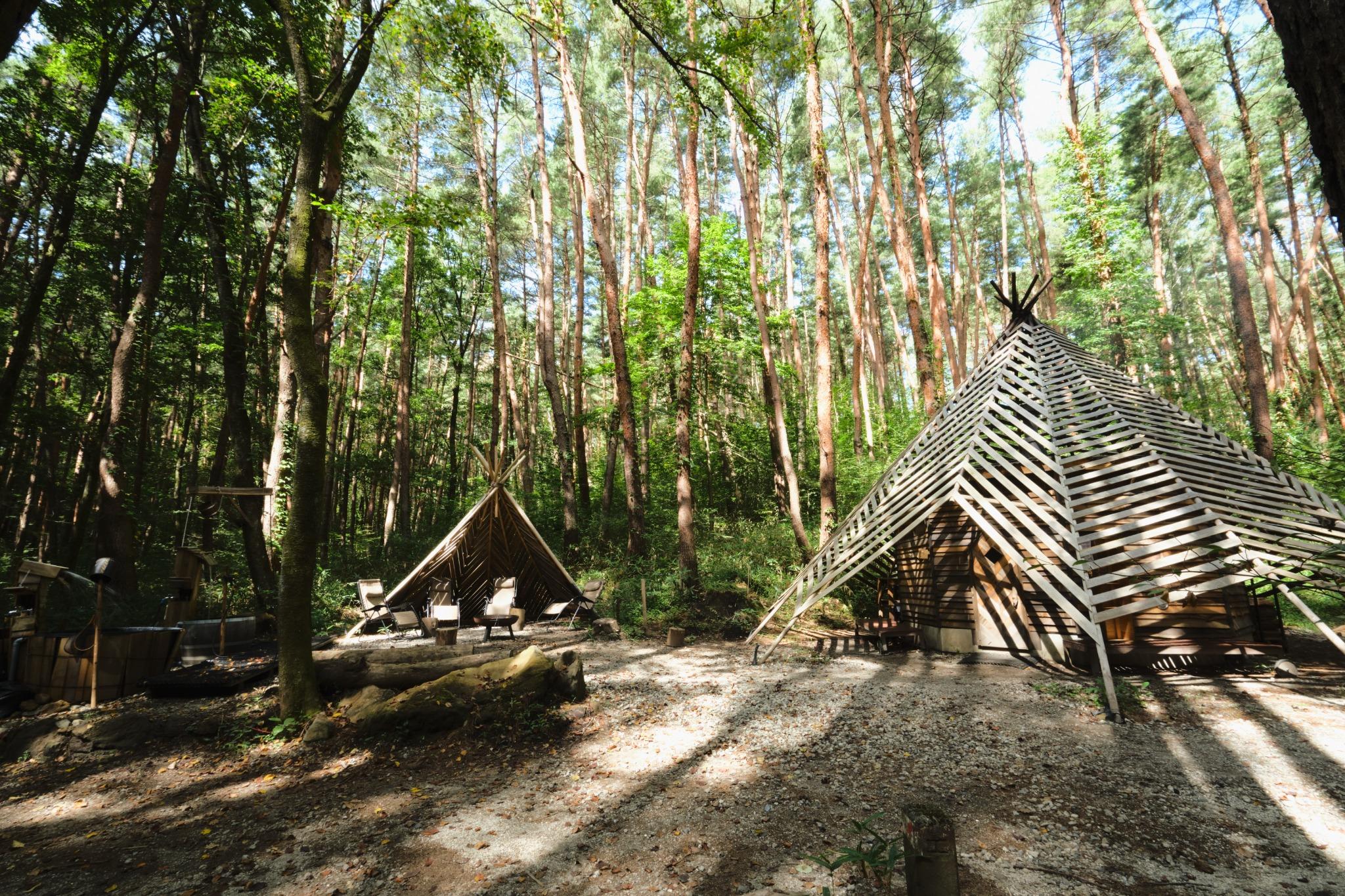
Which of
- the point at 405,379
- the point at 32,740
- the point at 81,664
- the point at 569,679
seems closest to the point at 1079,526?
the point at 569,679

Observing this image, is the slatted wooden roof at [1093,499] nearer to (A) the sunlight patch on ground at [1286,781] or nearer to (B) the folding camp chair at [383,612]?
(A) the sunlight patch on ground at [1286,781]

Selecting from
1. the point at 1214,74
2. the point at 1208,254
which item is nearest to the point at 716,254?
the point at 1214,74

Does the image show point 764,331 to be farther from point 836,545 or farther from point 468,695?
point 468,695

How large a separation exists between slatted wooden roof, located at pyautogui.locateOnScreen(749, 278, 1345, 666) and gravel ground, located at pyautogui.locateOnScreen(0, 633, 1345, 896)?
1.18m

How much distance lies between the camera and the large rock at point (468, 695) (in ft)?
15.4

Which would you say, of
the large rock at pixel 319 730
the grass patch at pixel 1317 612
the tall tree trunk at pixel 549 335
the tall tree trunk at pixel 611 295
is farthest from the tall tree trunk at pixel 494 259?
the grass patch at pixel 1317 612

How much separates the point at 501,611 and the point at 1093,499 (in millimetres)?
8267

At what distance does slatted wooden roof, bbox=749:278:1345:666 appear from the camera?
5.26 m

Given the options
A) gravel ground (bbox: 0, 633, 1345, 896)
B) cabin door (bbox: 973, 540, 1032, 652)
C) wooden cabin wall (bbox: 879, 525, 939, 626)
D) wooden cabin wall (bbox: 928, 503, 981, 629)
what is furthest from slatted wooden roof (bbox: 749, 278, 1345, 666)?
gravel ground (bbox: 0, 633, 1345, 896)

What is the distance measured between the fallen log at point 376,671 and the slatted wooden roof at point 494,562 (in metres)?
4.10

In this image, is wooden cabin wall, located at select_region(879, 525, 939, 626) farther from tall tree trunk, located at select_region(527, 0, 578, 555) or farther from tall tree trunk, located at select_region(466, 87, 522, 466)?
tall tree trunk, located at select_region(466, 87, 522, 466)

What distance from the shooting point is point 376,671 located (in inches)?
208

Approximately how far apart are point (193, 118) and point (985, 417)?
1377cm

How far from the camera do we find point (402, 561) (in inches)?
632
